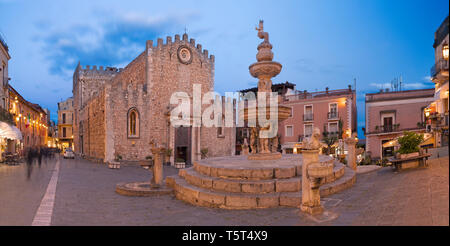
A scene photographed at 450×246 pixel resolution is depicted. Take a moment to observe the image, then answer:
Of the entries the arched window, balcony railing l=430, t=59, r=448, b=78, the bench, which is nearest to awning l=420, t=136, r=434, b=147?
balcony railing l=430, t=59, r=448, b=78

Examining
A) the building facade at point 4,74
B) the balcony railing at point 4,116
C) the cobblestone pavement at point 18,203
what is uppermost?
the building facade at point 4,74

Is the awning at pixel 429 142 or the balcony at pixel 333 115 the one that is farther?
the balcony at pixel 333 115

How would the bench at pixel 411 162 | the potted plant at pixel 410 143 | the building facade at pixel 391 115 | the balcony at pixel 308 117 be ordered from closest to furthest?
the bench at pixel 411 162 → the potted plant at pixel 410 143 → the building facade at pixel 391 115 → the balcony at pixel 308 117

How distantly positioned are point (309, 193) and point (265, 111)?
4417 mm

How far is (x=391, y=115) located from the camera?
2467 centimetres

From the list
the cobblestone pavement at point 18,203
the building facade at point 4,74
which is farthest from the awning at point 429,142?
the building facade at point 4,74

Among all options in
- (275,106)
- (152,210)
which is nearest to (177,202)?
(152,210)

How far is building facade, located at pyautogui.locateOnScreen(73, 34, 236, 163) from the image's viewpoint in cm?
2120

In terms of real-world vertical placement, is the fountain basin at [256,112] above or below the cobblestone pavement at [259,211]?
above

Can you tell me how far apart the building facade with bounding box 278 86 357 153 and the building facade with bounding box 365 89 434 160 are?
2298mm

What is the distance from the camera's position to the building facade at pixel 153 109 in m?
21.2

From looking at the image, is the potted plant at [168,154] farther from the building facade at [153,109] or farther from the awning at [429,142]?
the awning at [429,142]

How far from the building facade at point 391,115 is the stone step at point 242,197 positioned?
2073 cm
